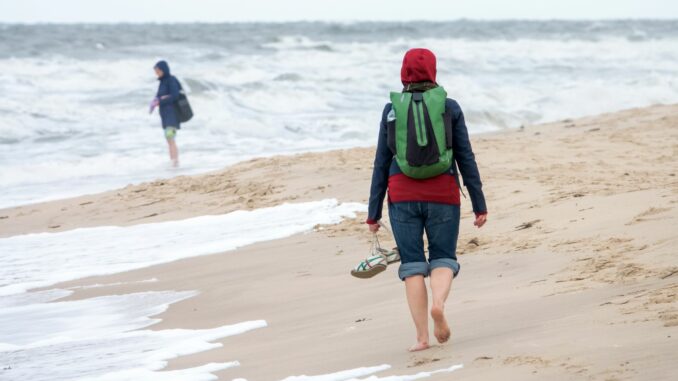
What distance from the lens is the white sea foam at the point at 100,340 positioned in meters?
4.95

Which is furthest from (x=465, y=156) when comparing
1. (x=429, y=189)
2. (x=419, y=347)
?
(x=419, y=347)

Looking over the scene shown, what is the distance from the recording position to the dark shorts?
14.9 ft

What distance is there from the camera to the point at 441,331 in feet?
14.8

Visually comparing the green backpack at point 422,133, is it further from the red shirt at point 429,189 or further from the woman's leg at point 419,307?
the woman's leg at point 419,307

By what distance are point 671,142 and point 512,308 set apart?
7.34 meters

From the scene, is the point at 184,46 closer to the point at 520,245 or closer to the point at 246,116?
the point at 246,116

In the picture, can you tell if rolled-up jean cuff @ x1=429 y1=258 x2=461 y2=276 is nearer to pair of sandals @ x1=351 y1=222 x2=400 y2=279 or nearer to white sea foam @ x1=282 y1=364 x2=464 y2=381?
pair of sandals @ x1=351 y1=222 x2=400 y2=279

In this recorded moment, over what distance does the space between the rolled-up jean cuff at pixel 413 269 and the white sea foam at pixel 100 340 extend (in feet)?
2.94

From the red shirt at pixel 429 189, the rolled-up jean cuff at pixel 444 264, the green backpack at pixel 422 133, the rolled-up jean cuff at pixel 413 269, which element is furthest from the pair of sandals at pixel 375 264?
the green backpack at pixel 422 133

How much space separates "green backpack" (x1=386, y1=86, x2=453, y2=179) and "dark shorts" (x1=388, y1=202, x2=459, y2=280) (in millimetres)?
175

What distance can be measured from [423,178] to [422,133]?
22 centimetres

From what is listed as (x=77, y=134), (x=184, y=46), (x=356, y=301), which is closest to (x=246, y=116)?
(x=77, y=134)

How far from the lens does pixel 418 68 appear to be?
446cm

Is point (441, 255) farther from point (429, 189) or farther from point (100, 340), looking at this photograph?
point (100, 340)
